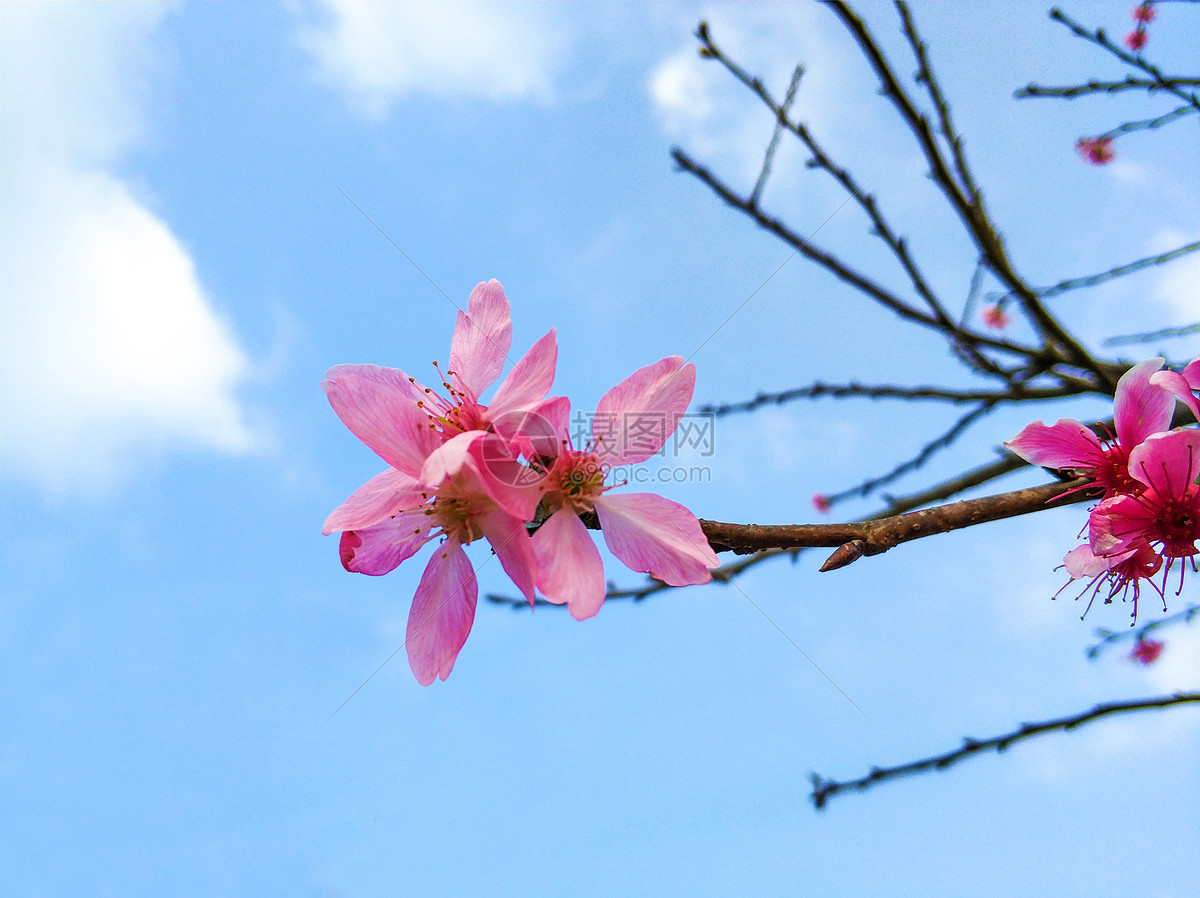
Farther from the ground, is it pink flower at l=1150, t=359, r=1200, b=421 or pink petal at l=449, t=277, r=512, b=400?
pink petal at l=449, t=277, r=512, b=400

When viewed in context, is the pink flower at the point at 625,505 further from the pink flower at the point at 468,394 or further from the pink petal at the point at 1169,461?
the pink petal at the point at 1169,461

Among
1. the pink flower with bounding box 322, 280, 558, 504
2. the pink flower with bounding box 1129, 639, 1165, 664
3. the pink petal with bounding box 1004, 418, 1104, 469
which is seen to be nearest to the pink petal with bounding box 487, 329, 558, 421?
the pink flower with bounding box 322, 280, 558, 504

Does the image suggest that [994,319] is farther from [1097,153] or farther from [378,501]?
[378,501]

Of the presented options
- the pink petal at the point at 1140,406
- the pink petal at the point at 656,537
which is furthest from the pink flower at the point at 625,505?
the pink petal at the point at 1140,406

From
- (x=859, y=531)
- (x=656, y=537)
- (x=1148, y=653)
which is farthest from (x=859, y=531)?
(x=1148, y=653)

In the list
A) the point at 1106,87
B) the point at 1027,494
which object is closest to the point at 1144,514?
the point at 1027,494

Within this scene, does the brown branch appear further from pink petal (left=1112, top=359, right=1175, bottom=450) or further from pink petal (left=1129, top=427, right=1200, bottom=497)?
pink petal (left=1112, top=359, right=1175, bottom=450)

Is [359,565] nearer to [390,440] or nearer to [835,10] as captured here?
[390,440]
